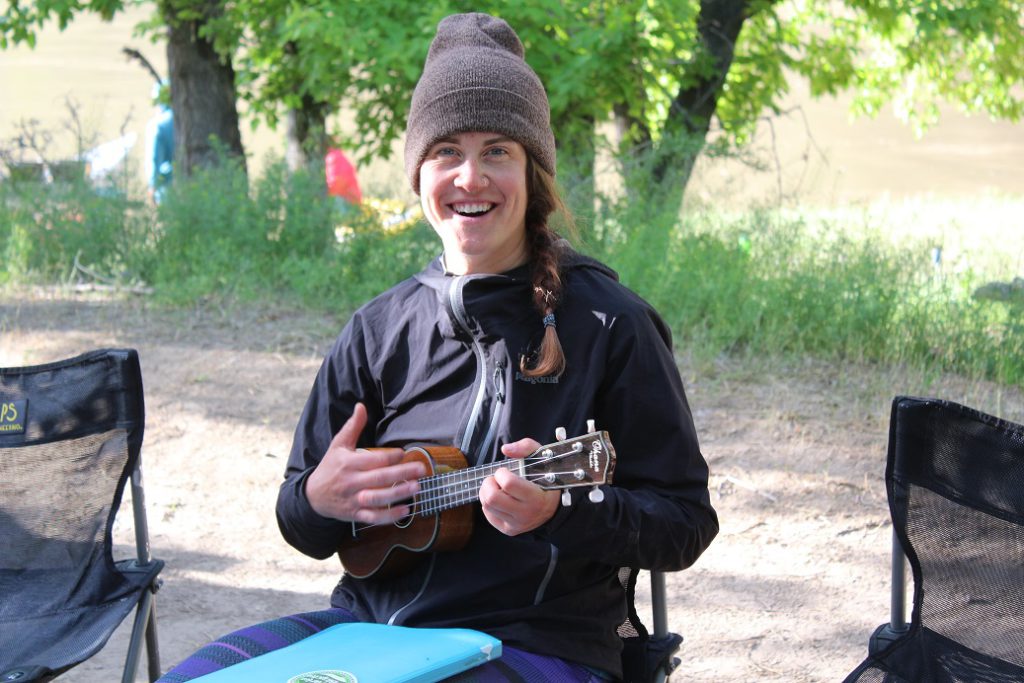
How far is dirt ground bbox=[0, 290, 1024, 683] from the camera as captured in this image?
359 centimetres

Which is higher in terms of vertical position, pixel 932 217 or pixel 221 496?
pixel 932 217

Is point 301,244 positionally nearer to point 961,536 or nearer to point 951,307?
point 951,307

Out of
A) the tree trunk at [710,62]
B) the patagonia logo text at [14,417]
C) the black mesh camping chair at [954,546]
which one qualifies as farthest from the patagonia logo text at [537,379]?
the tree trunk at [710,62]

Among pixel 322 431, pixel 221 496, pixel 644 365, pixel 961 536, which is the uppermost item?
pixel 644 365

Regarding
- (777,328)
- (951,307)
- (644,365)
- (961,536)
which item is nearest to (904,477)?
(961,536)

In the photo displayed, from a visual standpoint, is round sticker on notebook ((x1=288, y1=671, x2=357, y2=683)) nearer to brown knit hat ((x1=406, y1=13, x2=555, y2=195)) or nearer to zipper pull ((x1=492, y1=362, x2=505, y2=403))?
zipper pull ((x1=492, y1=362, x2=505, y2=403))

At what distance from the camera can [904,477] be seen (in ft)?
7.55

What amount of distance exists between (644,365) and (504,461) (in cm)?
32

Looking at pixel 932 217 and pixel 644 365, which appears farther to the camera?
pixel 932 217

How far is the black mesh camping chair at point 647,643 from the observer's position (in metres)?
2.26

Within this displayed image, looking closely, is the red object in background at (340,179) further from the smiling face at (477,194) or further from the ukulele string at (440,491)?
the ukulele string at (440,491)

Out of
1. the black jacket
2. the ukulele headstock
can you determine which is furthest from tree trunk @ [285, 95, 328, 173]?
the ukulele headstock

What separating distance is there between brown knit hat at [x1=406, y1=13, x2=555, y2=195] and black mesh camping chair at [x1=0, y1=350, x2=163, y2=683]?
1045 mm

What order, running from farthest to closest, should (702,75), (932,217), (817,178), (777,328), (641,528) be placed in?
1. (932,217)
2. (702,75)
3. (817,178)
4. (777,328)
5. (641,528)
